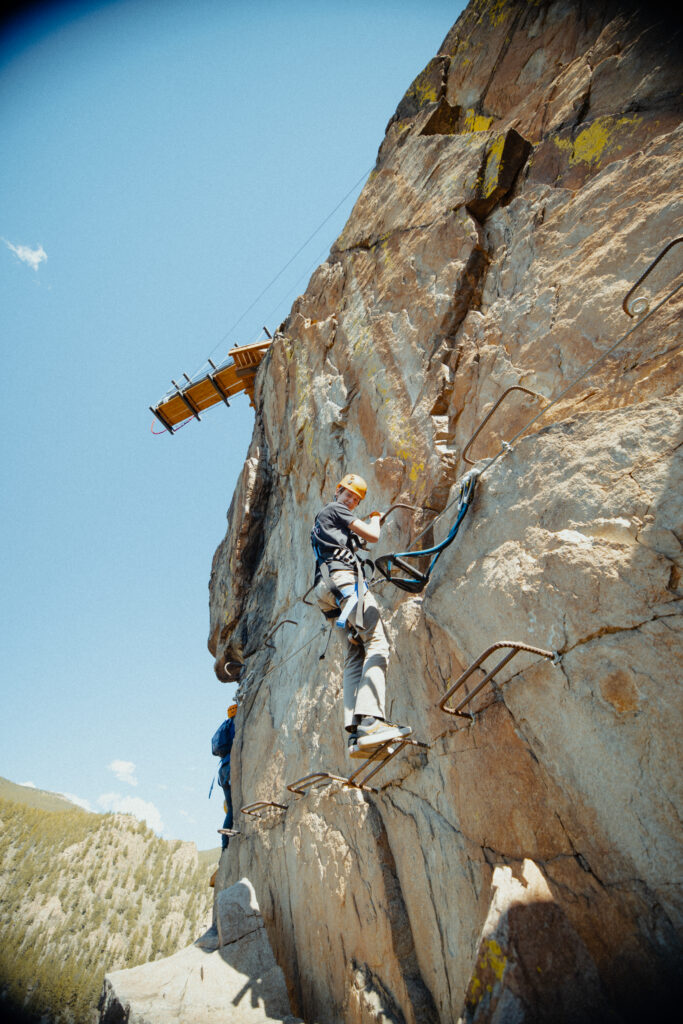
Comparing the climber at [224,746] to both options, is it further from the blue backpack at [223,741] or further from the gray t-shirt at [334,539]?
the gray t-shirt at [334,539]

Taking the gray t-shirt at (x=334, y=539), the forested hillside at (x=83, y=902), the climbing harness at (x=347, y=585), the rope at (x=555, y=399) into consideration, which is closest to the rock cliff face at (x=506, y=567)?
the rope at (x=555, y=399)


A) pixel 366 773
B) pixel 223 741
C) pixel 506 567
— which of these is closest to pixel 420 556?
pixel 506 567

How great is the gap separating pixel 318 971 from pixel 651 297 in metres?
5.97

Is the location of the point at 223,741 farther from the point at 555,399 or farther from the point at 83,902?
the point at 83,902

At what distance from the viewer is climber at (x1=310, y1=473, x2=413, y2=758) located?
358cm

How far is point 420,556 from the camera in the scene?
4469 mm

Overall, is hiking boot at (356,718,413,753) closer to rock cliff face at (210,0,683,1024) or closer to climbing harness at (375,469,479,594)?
rock cliff face at (210,0,683,1024)

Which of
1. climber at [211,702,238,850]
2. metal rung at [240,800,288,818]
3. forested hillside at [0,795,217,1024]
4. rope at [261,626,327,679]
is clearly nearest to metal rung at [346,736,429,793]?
metal rung at [240,800,288,818]

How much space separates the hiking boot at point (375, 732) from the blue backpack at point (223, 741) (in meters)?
5.84

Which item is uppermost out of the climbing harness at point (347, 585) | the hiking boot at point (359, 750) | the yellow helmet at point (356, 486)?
the yellow helmet at point (356, 486)

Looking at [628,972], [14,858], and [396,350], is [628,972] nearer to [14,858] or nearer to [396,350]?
[396,350]

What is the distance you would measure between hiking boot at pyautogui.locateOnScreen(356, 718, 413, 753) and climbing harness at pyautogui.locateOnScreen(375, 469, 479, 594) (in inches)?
50.3

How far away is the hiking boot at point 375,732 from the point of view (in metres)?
3.37

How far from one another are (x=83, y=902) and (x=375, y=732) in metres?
24.4
